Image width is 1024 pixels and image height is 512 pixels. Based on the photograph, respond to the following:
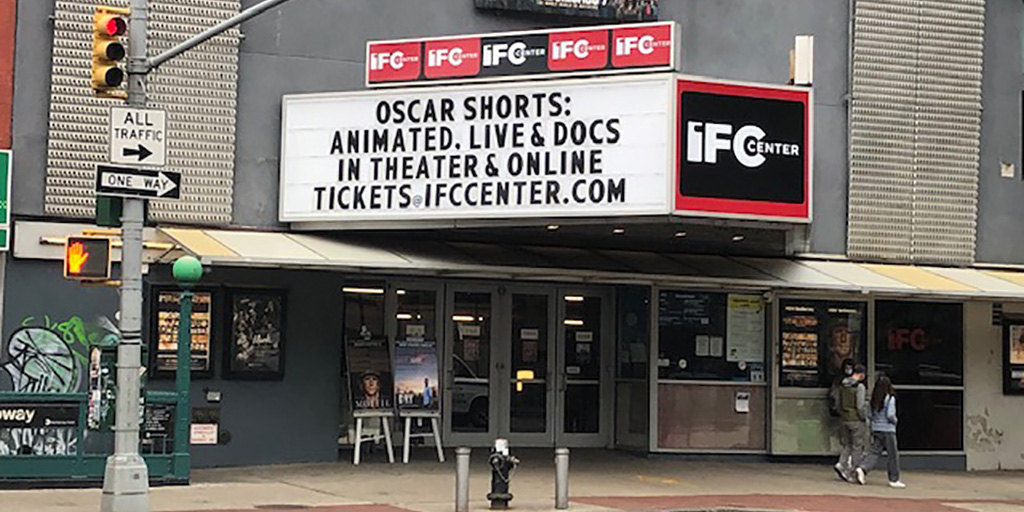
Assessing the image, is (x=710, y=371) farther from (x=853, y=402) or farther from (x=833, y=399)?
(x=853, y=402)

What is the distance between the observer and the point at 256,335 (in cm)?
2200

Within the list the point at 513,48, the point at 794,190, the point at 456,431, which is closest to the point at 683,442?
the point at 456,431

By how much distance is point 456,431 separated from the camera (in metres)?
25.4

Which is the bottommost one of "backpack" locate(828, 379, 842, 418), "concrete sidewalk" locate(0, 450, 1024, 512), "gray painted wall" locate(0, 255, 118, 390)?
"concrete sidewalk" locate(0, 450, 1024, 512)

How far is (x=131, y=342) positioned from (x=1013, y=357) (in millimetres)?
16598

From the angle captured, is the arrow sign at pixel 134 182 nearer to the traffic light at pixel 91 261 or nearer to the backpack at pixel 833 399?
the traffic light at pixel 91 261

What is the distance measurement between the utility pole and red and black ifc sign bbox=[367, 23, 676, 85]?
16.2 feet

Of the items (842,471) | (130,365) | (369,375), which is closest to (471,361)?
(369,375)

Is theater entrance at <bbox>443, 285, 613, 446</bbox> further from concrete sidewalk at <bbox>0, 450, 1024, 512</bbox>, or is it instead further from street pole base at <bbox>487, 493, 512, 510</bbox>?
street pole base at <bbox>487, 493, 512, 510</bbox>

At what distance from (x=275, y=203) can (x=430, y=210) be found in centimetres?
251

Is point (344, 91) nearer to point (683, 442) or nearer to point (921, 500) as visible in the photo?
point (683, 442)

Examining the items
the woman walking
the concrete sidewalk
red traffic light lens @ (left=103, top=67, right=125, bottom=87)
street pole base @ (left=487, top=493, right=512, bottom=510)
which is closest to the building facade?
the concrete sidewalk

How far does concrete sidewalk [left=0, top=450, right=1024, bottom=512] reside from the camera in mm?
18359

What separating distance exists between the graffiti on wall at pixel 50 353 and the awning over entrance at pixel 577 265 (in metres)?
1.75
